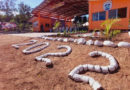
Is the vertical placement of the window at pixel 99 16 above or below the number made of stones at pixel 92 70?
above

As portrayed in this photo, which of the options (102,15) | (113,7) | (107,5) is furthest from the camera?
(102,15)

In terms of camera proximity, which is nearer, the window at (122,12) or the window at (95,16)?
the window at (122,12)

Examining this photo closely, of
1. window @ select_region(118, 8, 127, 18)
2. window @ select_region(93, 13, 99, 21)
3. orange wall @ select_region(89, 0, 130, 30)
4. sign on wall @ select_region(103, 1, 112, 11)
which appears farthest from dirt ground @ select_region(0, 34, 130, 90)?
window @ select_region(93, 13, 99, 21)

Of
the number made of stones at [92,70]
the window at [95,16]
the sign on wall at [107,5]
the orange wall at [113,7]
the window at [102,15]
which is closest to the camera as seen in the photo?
the number made of stones at [92,70]

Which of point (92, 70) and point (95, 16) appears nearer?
point (92, 70)

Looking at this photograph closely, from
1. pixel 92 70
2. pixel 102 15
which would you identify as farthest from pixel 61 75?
pixel 102 15

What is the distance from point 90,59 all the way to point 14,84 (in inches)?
70.0

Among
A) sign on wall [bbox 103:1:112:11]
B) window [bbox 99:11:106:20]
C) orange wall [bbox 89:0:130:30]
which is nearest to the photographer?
orange wall [bbox 89:0:130:30]

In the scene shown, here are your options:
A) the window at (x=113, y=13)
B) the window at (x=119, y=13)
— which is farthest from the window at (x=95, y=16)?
the window at (x=119, y=13)

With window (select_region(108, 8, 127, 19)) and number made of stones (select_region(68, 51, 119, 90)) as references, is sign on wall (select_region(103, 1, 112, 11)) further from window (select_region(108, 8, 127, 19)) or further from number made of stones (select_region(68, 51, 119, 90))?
number made of stones (select_region(68, 51, 119, 90))

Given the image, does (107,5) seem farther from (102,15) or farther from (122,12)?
(122,12)

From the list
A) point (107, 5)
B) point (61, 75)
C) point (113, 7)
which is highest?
point (107, 5)

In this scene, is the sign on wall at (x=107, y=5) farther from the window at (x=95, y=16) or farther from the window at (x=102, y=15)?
the window at (x=95, y=16)

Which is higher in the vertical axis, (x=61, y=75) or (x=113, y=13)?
(x=113, y=13)
